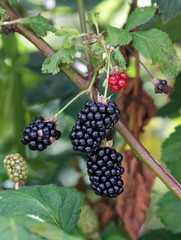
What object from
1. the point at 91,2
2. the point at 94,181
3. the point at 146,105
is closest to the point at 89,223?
the point at 146,105

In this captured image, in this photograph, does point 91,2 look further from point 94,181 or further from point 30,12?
point 94,181

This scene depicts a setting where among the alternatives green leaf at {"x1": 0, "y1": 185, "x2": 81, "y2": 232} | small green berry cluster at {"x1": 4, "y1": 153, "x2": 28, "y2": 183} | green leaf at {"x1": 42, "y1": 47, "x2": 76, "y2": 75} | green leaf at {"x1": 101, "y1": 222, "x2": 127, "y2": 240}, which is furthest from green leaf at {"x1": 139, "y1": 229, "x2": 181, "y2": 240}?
green leaf at {"x1": 42, "y1": 47, "x2": 76, "y2": 75}

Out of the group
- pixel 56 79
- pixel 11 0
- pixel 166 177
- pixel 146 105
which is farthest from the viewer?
pixel 56 79

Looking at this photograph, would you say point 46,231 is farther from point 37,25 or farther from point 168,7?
point 168,7

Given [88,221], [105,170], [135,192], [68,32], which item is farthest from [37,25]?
[88,221]

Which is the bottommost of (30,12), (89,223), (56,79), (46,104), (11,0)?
(89,223)
